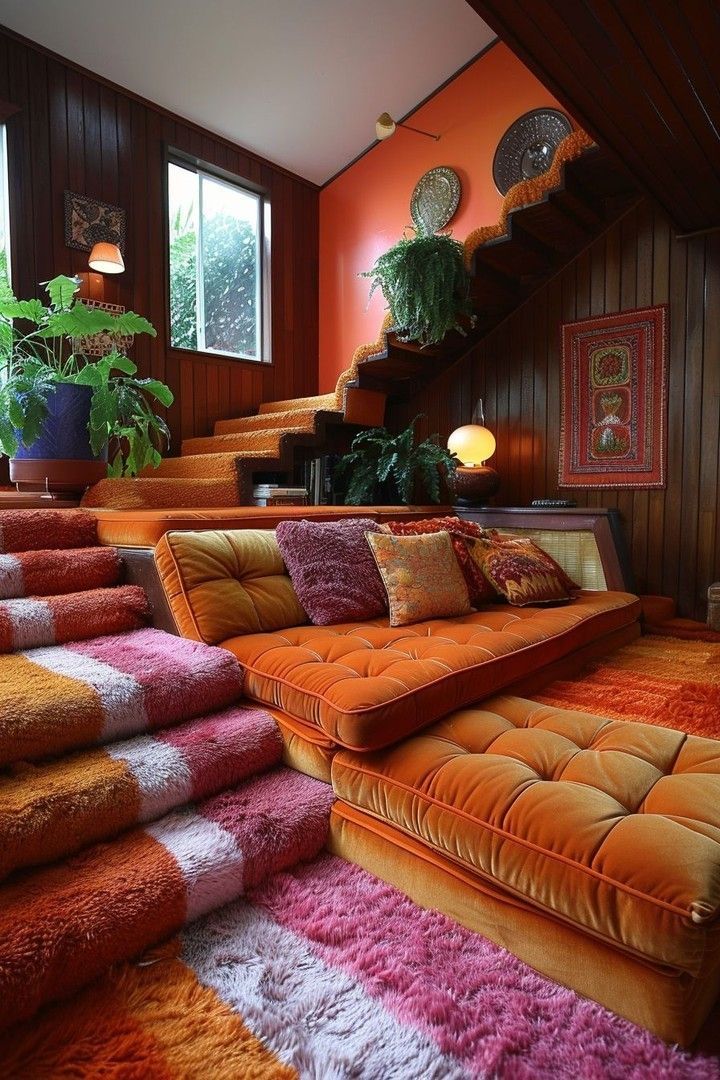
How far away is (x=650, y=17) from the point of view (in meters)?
1.58

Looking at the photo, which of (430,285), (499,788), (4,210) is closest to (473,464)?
(430,285)

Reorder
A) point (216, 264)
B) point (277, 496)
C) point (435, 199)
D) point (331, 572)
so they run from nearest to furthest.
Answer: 1. point (331, 572)
2. point (277, 496)
3. point (435, 199)
4. point (216, 264)

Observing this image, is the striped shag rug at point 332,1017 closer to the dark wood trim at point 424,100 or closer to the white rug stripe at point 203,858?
the white rug stripe at point 203,858

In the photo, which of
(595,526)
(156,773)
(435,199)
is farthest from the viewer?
(435,199)

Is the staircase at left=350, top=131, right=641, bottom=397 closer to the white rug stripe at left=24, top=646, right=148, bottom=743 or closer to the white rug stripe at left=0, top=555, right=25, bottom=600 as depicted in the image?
the white rug stripe at left=0, top=555, right=25, bottom=600

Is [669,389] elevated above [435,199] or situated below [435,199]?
below

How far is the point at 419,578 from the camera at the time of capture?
2.02 metres

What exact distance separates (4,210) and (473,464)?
2795 millimetres

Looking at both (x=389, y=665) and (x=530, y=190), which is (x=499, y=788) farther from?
(x=530, y=190)

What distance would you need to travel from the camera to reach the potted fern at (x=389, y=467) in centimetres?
336

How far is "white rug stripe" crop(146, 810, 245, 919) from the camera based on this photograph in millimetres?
1046

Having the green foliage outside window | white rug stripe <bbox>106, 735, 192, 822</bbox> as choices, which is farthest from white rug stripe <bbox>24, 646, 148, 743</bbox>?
the green foliage outside window

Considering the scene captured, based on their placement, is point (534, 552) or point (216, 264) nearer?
point (534, 552)

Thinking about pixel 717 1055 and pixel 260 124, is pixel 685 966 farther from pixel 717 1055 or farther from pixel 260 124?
pixel 260 124
